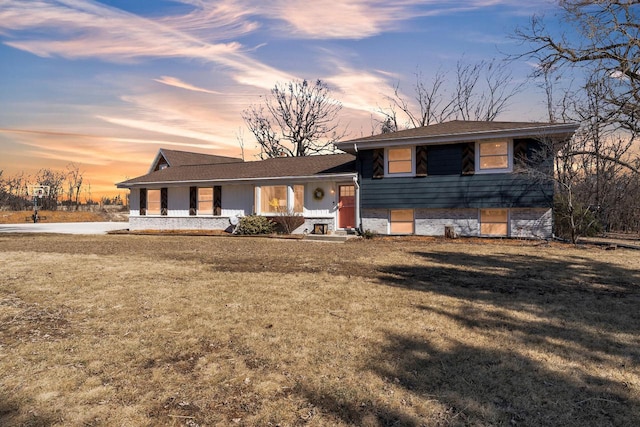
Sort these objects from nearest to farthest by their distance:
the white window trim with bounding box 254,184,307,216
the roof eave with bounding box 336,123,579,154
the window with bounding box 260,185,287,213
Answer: the roof eave with bounding box 336,123,579,154, the white window trim with bounding box 254,184,307,216, the window with bounding box 260,185,287,213

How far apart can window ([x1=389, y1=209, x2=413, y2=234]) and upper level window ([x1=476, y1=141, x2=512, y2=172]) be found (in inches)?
153

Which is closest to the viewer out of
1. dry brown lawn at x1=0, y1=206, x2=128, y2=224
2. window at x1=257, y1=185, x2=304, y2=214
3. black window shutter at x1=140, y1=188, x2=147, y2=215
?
window at x1=257, y1=185, x2=304, y2=214

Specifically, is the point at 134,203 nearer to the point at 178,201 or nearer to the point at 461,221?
the point at 178,201

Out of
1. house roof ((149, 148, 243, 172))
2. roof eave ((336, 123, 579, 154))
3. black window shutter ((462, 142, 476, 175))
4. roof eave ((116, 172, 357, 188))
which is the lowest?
roof eave ((116, 172, 357, 188))

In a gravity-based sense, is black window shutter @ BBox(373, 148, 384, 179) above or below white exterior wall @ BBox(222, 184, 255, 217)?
above

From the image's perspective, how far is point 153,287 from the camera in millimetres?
7465

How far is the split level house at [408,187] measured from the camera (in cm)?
1594

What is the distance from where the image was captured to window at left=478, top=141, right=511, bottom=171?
16.3 metres

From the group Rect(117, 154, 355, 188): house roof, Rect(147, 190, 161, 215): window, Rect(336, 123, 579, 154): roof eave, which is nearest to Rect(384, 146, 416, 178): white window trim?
Rect(336, 123, 579, 154): roof eave

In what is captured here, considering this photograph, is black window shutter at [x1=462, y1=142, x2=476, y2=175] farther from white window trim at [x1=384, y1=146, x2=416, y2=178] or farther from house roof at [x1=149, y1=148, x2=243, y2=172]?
house roof at [x1=149, y1=148, x2=243, y2=172]

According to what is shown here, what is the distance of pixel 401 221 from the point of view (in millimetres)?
18281

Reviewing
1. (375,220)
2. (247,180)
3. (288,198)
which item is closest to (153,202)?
(247,180)

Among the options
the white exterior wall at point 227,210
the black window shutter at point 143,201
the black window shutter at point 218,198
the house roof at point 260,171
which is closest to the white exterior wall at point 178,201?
the white exterior wall at point 227,210

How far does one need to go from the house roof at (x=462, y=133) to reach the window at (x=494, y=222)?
11.3 feet
